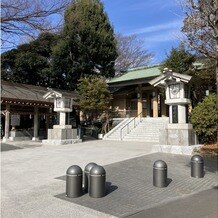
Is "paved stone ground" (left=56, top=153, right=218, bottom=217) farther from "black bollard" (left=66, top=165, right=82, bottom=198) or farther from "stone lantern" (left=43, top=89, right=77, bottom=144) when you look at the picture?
"stone lantern" (left=43, top=89, right=77, bottom=144)

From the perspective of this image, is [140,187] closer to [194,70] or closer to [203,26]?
[203,26]

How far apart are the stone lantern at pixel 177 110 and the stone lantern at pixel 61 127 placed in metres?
7.38

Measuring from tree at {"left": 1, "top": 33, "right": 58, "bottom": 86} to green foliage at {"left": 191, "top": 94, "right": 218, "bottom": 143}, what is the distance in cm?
1841

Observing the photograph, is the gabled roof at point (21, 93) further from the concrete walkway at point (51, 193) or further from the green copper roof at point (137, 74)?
the concrete walkway at point (51, 193)

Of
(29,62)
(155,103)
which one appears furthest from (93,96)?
(29,62)

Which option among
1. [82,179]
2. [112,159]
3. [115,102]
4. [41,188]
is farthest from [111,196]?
[115,102]

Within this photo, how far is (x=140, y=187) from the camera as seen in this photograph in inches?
331

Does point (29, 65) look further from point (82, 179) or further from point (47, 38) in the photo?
point (82, 179)

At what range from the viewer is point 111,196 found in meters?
7.48

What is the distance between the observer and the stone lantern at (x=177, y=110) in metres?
14.6

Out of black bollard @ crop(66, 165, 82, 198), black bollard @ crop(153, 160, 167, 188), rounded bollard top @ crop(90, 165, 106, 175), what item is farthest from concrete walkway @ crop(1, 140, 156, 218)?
black bollard @ crop(153, 160, 167, 188)

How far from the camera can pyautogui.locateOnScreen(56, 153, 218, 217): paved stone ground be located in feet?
22.4

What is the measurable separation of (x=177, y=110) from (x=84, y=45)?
1629 centimetres

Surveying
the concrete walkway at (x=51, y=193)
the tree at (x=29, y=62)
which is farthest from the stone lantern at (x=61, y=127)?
the tree at (x=29, y=62)
